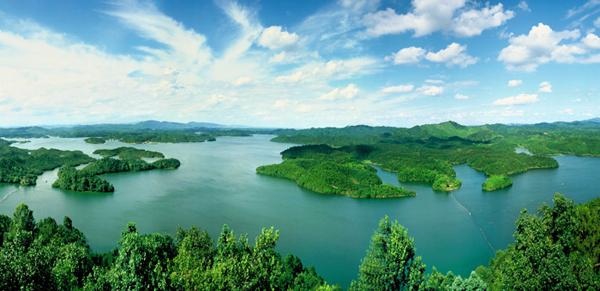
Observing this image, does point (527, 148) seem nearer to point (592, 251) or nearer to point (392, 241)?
point (592, 251)

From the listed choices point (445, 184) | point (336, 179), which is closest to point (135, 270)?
point (336, 179)

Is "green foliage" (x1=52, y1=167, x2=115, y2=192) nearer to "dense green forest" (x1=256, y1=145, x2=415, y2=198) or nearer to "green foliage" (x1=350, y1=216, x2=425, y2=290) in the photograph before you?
"dense green forest" (x1=256, y1=145, x2=415, y2=198)

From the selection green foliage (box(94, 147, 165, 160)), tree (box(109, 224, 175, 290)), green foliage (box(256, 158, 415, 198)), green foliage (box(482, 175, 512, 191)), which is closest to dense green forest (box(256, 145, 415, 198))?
green foliage (box(256, 158, 415, 198))

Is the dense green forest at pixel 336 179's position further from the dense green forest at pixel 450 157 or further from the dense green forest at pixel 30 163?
the dense green forest at pixel 30 163

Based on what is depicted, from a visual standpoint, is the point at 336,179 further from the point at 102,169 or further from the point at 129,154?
the point at 129,154

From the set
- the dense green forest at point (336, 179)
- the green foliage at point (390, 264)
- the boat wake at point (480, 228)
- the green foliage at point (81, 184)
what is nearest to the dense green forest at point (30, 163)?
the green foliage at point (81, 184)

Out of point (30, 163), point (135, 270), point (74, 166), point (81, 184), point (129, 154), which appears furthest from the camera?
point (129, 154)

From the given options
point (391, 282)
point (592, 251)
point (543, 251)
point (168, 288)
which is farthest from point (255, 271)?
point (592, 251)
